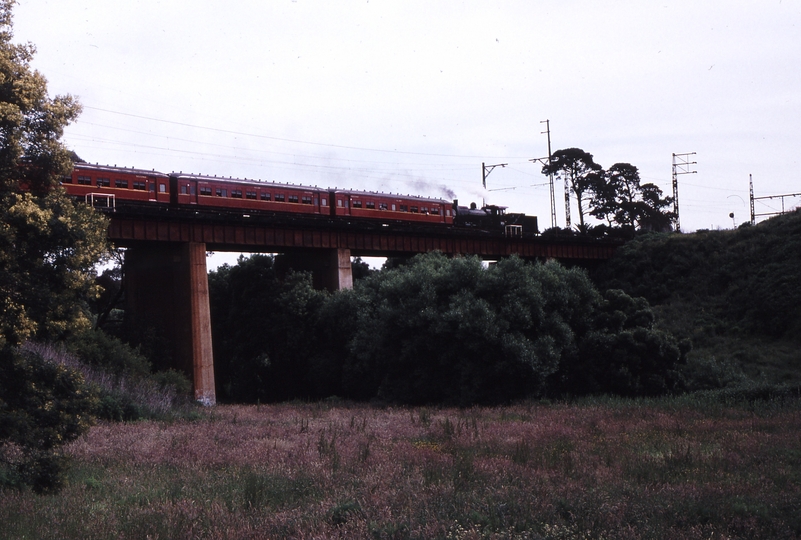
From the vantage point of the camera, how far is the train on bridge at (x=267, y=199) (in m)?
42.2

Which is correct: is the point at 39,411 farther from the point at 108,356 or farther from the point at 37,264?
the point at 108,356

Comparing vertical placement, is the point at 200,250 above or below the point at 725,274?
above

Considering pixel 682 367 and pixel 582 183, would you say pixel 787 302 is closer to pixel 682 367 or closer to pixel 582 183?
pixel 682 367

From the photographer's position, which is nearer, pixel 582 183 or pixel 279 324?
pixel 279 324

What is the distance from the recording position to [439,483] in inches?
508

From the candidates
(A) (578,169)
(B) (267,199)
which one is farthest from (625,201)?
(B) (267,199)

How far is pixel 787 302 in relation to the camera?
177ft

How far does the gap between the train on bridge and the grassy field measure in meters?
23.2

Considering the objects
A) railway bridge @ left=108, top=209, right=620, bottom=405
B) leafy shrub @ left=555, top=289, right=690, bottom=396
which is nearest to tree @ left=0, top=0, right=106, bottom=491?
railway bridge @ left=108, top=209, right=620, bottom=405

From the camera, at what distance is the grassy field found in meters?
10.0

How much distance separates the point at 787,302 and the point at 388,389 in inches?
1308

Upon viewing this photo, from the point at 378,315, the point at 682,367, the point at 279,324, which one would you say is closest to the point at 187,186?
the point at 279,324

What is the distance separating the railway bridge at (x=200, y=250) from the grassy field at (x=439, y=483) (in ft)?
73.8

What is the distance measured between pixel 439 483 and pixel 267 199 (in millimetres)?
40828
